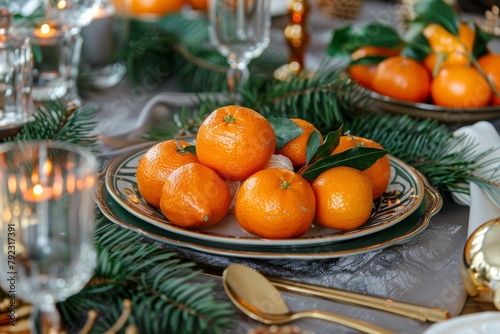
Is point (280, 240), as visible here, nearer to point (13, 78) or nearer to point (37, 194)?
point (37, 194)

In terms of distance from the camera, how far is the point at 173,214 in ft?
1.93

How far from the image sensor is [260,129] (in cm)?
61

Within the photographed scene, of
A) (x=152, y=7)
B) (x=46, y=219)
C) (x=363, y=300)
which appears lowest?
(x=152, y=7)

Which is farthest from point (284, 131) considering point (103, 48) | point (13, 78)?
point (103, 48)

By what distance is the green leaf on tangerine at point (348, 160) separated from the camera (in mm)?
616

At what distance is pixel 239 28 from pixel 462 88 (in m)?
0.32

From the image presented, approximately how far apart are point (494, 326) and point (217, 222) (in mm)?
250

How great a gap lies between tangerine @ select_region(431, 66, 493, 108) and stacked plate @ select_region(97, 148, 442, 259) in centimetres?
29

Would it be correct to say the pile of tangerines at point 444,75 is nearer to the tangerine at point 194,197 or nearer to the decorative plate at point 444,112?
the decorative plate at point 444,112

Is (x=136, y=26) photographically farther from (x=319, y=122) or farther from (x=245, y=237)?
(x=245, y=237)

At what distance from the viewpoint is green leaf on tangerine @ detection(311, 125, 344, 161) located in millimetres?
629

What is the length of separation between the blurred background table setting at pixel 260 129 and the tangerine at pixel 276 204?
13 millimetres

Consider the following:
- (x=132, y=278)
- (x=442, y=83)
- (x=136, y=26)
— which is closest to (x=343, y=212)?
(x=132, y=278)

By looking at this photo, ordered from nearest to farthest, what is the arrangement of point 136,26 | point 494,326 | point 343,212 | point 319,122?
point 494,326
point 343,212
point 319,122
point 136,26
